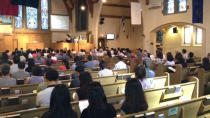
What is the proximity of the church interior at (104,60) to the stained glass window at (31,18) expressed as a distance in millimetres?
82

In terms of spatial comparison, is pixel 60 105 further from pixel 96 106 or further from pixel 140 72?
pixel 140 72

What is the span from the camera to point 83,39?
18844 millimetres

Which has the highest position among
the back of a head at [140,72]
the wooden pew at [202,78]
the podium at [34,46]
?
the podium at [34,46]

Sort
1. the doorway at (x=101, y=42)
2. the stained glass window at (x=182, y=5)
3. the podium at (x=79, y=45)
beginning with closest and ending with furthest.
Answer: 1. the stained glass window at (x=182, y=5)
2. the podium at (x=79, y=45)
3. the doorway at (x=101, y=42)

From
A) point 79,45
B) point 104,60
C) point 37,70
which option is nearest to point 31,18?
point 79,45

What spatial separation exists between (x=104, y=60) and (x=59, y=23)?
35.6ft

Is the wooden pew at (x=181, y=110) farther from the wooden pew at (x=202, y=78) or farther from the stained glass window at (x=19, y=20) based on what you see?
the stained glass window at (x=19, y=20)

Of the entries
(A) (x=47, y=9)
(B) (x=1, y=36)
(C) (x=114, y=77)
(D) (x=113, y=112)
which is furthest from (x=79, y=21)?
(D) (x=113, y=112)

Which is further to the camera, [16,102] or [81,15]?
[81,15]

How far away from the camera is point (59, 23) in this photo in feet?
65.1

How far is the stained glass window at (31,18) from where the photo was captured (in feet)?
61.8

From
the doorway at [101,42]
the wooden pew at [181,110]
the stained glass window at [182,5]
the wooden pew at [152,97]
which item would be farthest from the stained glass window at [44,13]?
the wooden pew at [181,110]

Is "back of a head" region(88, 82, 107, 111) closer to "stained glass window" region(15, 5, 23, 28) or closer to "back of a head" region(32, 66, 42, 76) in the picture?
"back of a head" region(32, 66, 42, 76)

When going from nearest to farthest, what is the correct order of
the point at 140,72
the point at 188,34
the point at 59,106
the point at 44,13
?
the point at 59,106
the point at 140,72
the point at 188,34
the point at 44,13
